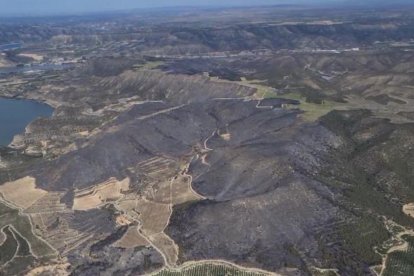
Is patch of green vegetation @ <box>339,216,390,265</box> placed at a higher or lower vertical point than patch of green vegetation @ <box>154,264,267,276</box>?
higher

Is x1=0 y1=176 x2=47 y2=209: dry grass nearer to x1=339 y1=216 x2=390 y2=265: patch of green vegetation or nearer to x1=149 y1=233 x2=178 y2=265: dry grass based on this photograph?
x1=149 y1=233 x2=178 y2=265: dry grass

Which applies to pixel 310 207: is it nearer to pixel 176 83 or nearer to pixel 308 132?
pixel 308 132

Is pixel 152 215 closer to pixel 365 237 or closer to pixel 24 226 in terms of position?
pixel 24 226

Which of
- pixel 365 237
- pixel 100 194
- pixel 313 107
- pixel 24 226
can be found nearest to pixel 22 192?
pixel 24 226

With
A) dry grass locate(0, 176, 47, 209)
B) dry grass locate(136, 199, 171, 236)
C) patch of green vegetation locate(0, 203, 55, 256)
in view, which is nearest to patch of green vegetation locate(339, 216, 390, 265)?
dry grass locate(136, 199, 171, 236)

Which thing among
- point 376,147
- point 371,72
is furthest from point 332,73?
point 376,147

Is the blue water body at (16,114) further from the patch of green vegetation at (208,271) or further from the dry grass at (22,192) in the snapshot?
the patch of green vegetation at (208,271)
